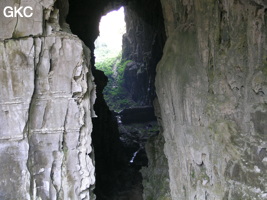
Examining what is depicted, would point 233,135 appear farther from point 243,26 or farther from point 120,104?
point 120,104

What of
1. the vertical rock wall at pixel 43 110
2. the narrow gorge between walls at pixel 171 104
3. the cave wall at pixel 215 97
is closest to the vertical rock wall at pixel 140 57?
the cave wall at pixel 215 97

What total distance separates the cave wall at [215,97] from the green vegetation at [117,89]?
49.8 ft

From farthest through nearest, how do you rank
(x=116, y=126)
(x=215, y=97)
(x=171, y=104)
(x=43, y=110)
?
(x=116, y=126), (x=171, y=104), (x=215, y=97), (x=43, y=110)

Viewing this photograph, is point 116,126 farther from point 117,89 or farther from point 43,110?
point 117,89

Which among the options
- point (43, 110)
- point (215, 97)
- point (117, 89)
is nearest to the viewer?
point (43, 110)

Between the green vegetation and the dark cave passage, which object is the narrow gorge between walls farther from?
the green vegetation

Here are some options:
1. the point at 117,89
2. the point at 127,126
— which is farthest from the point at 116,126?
the point at 117,89

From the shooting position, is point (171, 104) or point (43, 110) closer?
point (43, 110)

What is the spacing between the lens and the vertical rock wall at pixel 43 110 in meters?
4.76

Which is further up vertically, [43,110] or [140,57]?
[140,57]

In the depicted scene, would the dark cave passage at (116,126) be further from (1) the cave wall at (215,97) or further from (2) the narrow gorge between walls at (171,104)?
(2) the narrow gorge between walls at (171,104)

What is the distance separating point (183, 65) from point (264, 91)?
2.14 m

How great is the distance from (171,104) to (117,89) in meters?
17.2

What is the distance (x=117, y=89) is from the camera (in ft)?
79.7
